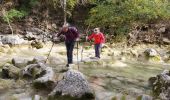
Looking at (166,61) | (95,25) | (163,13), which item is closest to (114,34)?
(95,25)

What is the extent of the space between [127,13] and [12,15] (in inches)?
296

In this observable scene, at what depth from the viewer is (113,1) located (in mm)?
21375

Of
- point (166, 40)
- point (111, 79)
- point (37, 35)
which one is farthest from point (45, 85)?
point (37, 35)

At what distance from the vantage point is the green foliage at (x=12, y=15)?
2169 cm

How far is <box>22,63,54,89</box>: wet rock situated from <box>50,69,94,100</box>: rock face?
93 cm

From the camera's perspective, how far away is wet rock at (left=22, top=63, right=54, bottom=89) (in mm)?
9773

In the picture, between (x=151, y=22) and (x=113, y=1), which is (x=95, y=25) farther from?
(x=151, y=22)

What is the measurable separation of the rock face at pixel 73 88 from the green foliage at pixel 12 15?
13.5 metres

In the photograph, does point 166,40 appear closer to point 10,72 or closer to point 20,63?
point 20,63

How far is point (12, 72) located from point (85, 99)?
11.4 feet

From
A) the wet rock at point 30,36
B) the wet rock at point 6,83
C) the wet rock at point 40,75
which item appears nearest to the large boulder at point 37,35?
the wet rock at point 30,36

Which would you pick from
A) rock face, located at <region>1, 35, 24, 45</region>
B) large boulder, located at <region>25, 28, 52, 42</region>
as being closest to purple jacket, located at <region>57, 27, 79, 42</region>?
rock face, located at <region>1, 35, 24, 45</region>

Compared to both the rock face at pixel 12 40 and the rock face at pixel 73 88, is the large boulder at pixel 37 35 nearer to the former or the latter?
the rock face at pixel 12 40

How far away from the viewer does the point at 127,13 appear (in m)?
21.0
